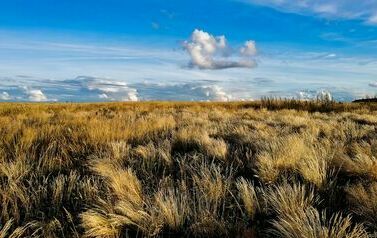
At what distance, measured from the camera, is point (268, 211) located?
3939mm

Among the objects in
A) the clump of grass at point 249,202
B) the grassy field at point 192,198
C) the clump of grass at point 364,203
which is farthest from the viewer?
the clump of grass at point 249,202

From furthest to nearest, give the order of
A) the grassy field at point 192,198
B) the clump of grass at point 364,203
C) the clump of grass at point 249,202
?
1. the clump of grass at point 249,202
2. the clump of grass at point 364,203
3. the grassy field at point 192,198

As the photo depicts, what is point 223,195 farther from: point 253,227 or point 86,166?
point 86,166

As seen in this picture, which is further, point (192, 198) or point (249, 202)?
point (192, 198)

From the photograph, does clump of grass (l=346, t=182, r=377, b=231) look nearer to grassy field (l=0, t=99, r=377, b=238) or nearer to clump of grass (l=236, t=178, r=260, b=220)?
grassy field (l=0, t=99, r=377, b=238)

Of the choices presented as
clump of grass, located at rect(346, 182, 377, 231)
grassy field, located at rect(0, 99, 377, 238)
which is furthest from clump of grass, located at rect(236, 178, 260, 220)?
clump of grass, located at rect(346, 182, 377, 231)

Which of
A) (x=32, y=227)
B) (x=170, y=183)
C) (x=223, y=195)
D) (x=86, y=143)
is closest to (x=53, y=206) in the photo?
(x=32, y=227)

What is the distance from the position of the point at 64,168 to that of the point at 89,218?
2.64 m

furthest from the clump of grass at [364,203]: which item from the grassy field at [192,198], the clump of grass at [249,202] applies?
the clump of grass at [249,202]

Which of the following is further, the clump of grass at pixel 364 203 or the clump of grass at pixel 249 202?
the clump of grass at pixel 249 202

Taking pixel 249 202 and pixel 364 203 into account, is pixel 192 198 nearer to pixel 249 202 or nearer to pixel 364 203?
pixel 249 202

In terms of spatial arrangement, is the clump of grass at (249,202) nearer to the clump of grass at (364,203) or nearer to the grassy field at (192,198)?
the grassy field at (192,198)

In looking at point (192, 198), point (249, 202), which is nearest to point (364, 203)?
point (249, 202)

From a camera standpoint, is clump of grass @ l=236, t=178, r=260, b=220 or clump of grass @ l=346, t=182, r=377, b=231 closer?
→ clump of grass @ l=346, t=182, r=377, b=231
